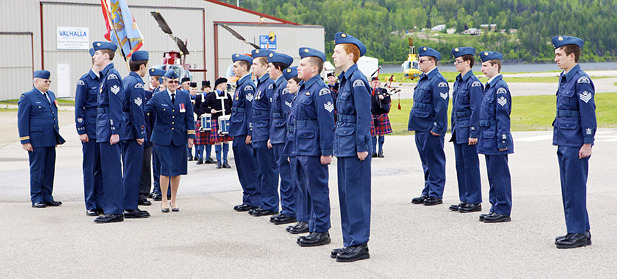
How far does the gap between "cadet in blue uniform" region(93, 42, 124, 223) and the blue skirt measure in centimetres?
69

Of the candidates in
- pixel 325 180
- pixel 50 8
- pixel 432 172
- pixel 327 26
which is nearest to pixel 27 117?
pixel 325 180

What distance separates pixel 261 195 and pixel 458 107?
9.29 ft

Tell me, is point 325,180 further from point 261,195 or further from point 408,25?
point 408,25

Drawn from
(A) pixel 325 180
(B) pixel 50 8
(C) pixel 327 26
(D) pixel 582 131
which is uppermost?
(C) pixel 327 26

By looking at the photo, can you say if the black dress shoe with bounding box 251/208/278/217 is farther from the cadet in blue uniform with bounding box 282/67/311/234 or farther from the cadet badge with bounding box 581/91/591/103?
the cadet badge with bounding box 581/91/591/103

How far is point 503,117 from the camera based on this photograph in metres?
8.28

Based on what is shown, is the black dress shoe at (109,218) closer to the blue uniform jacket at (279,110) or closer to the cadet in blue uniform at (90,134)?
the cadet in blue uniform at (90,134)

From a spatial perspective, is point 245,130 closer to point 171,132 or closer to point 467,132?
point 171,132

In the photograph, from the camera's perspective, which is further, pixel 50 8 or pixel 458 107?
pixel 50 8

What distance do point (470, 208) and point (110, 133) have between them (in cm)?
459

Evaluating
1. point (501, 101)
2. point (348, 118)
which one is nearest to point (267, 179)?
point (348, 118)

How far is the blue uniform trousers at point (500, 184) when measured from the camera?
831 centimetres

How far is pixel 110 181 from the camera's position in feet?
27.9

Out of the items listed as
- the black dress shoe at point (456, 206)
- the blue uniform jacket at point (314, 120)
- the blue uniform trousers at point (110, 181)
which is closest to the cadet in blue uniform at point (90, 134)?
the blue uniform trousers at point (110, 181)
